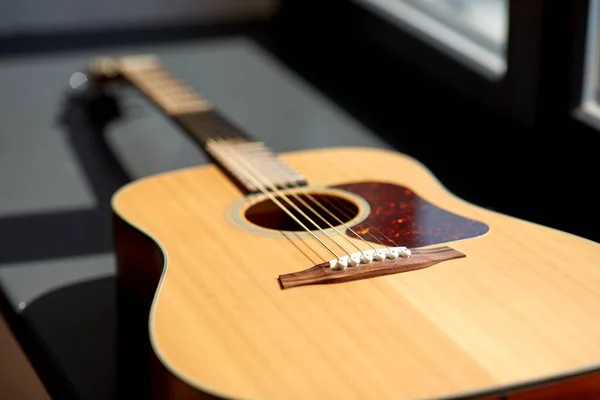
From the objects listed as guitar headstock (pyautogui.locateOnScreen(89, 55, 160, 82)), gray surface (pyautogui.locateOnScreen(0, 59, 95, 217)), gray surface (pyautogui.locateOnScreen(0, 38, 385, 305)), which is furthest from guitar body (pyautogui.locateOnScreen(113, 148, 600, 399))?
guitar headstock (pyautogui.locateOnScreen(89, 55, 160, 82))

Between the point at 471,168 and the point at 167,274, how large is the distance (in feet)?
2.44

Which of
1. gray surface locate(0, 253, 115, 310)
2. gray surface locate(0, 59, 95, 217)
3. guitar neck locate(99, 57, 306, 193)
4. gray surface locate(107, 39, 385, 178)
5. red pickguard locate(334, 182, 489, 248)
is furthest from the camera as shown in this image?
gray surface locate(107, 39, 385, 178)

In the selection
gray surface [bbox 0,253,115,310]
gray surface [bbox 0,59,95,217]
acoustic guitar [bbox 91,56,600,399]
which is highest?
acoustic guitar [bbox 91,56,600,399]

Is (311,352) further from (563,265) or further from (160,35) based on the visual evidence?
(160,35)

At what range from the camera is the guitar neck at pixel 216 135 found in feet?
3.44

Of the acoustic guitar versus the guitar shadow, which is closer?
the acoustic guitar

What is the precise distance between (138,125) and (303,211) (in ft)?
2.61

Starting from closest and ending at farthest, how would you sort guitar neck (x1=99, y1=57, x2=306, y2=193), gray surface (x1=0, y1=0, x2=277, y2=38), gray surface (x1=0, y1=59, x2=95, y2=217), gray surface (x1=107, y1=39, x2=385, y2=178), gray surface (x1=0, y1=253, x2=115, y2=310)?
guitar neck (x1=99, y1=57, x2=306, y2=193) → gray surface (x1=0, y1=253, x2=115, y2=310) → gray surface (x1=0, y1=59, x2=95, y2=217) → gray surface (x1=107, y1=39, x2=385, y2=178) → gray surface (x1=0, y1=0, x2=277, y2=38)

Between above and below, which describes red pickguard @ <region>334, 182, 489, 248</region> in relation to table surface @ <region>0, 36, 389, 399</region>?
above

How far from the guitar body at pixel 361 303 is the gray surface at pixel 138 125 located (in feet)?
0.90

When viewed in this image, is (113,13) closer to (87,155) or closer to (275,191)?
(87,155)

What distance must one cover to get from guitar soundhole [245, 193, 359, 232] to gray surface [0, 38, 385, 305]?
31 cm

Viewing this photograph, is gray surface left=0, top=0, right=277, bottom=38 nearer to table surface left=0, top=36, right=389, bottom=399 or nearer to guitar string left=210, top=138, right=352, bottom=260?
table surface left=0, top=36, right=389, bottom=399

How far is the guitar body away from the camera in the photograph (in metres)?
0.67
